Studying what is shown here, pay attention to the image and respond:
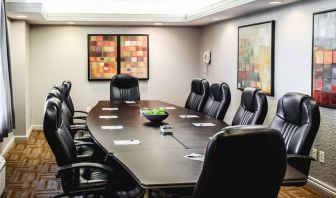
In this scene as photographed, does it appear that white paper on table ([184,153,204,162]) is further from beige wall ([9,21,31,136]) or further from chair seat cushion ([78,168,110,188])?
beige wall ([9,21,31,136])

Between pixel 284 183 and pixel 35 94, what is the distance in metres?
6.43

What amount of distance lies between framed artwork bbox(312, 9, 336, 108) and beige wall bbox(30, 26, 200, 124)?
4.13 meters

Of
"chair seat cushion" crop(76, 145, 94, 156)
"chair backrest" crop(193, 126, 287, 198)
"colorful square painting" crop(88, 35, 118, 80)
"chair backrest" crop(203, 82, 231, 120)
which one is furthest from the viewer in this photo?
"colorful square painting" crop(88, 35, 118, 80)

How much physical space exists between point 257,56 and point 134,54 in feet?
9.47

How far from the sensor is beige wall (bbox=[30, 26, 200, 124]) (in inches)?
320

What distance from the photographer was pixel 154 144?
338cm

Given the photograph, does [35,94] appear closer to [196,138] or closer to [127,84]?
[127,84]

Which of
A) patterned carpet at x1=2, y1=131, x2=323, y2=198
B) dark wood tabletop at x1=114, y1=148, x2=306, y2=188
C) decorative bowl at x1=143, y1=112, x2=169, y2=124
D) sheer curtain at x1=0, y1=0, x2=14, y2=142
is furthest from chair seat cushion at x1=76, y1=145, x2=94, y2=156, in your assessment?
dark wood tabletop at x1=114, y1=148, x2=306, y2=188

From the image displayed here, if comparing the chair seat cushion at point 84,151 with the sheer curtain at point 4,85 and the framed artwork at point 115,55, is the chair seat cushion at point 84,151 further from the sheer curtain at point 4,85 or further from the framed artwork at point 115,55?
the framed artwork at point 115,55

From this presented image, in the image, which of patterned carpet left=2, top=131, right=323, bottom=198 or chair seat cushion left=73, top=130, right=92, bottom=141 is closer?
patterned carpet left=2, top=131, right=323, bottom=198

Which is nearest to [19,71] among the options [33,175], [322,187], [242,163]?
[33,175]

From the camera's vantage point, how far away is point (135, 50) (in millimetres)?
8359

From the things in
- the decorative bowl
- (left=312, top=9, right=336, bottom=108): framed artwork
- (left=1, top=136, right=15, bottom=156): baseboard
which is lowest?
(left=1, top=136, right=15, bottom=156): baseboard

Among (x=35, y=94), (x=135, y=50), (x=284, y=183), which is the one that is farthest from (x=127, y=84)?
(x=284, y=183)
